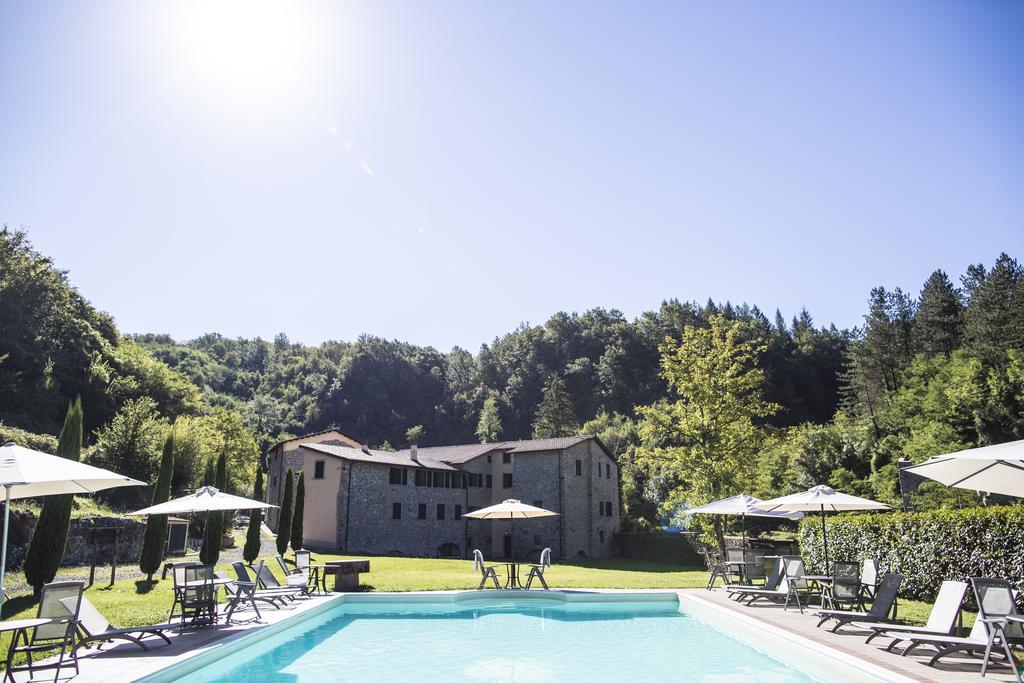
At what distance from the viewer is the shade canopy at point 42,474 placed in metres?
6.81

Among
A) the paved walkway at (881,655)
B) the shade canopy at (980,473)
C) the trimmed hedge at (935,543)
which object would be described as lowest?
the paved walkway at (881,655)

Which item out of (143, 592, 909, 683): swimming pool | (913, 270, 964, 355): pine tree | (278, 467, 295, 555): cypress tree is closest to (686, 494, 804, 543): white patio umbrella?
(143, 592, 909, 683): swimming pool

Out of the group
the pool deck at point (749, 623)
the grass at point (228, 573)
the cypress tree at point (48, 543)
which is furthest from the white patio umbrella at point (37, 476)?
the cypress tree at point (48, 543)

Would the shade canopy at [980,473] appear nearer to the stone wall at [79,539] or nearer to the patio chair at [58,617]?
the patio chair at [58,617]

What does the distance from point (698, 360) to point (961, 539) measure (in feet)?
41.8

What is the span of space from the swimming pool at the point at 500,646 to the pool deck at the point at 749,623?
0.27 meters

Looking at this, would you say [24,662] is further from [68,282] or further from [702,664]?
[68,282]

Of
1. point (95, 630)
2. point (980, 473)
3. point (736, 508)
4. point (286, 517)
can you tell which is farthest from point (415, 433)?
point (980, 473)

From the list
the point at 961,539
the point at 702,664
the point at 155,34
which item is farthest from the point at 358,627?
the point at 155,34

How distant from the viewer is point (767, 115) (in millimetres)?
13445

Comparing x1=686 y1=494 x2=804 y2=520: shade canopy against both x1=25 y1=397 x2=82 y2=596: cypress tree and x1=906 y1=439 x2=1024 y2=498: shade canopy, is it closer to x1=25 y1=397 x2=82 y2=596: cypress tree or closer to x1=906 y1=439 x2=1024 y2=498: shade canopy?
x1=906 y1=439 x2=1024 y2=498: shade canopy

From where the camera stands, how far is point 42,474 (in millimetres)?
7066

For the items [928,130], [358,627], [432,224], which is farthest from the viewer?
[432,224]

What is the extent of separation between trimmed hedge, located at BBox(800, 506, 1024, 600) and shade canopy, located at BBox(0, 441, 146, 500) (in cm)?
1379
